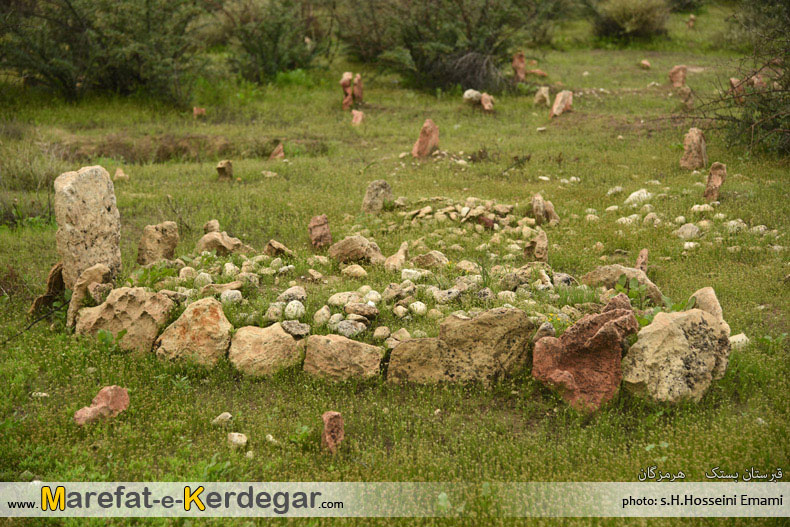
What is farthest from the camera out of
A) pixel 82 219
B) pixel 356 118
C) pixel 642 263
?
pixel 356 118

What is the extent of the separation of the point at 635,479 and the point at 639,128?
9094 mm

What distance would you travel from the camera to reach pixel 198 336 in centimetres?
507

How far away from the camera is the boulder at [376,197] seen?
8289 mm

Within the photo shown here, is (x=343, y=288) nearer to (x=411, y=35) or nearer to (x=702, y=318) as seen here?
(x=702, y=318)

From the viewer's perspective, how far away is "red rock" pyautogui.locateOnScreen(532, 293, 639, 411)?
14.7ft

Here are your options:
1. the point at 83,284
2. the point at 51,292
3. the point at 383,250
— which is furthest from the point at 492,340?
the point at 51,292

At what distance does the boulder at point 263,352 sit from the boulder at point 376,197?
3484 mm

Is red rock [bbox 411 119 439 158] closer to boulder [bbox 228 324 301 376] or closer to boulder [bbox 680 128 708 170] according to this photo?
boulder [bbox 680 128 708 170]

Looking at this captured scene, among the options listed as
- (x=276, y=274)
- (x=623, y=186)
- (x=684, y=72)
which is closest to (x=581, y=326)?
(x=276, y=274)

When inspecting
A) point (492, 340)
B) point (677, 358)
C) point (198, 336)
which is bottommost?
point (198, 336)

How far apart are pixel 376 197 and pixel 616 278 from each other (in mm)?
3367

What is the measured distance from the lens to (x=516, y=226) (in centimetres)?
781

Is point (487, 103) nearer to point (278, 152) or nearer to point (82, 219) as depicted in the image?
point (278, 152)

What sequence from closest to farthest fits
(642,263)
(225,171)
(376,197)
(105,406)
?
(105,406), (642,263), (376,197), (225,171)
